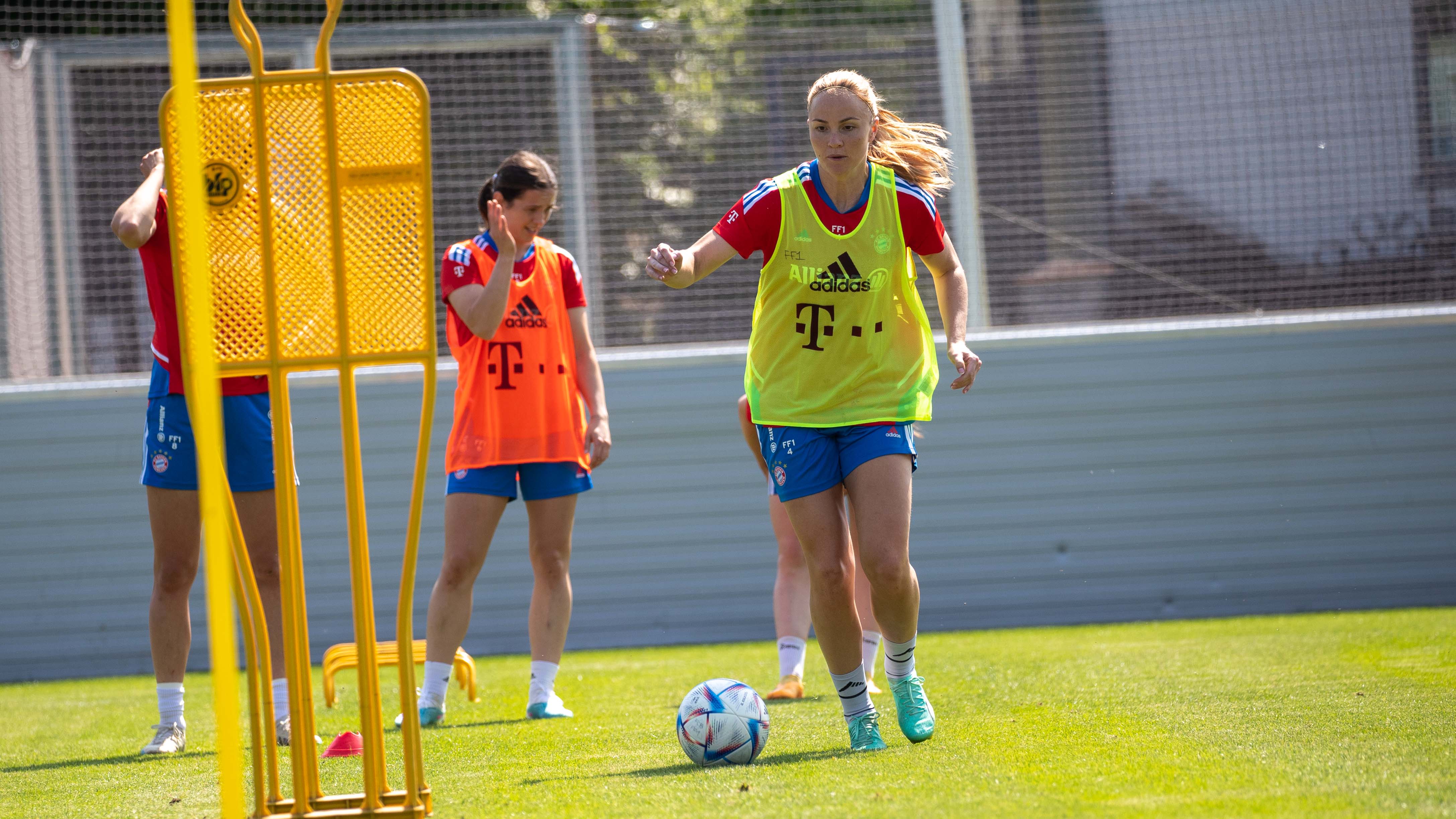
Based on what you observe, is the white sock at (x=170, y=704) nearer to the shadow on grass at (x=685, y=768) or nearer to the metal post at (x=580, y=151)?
the shadow on grass at (x=685, y=768)

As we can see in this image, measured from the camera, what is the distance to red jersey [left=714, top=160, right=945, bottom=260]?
390 centimetres

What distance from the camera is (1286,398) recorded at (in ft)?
28.0

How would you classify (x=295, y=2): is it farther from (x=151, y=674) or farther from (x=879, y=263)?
(x=879, y=263)

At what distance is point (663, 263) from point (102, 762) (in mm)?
2521

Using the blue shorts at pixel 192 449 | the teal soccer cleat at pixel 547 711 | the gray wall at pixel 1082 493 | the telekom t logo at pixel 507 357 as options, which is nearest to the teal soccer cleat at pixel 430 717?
the teal soccer cleat at pixel 547 711

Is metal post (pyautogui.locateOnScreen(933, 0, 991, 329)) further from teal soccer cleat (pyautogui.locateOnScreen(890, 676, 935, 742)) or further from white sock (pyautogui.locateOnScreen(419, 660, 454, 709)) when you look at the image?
teal soccer cleat (pyautogui.locateOnScreen(890, 676, 935, 742))

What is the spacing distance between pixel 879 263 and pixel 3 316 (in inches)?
264

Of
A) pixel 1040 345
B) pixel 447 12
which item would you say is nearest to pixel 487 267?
pixel 1040 345

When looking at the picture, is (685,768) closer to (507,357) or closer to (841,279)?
(841,279)

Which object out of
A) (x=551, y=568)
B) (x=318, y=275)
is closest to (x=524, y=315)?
(x=551, y=568)

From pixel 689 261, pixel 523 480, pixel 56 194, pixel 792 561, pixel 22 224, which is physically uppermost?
pixel 56 194

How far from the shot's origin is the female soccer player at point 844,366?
3822 mm

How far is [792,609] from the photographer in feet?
17.7

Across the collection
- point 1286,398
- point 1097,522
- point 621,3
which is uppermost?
point 621,3
